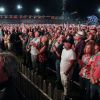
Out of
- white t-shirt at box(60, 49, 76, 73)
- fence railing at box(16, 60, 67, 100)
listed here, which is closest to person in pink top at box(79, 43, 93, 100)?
white t-shirt at box(60, 49, 76, 73)

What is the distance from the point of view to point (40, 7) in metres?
75.0

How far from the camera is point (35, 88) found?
9.04 meters

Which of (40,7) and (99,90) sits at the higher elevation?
(40,7)

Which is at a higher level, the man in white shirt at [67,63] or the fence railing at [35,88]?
the man in white shirt at [67,63]

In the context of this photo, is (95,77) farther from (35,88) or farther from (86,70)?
(35,88)

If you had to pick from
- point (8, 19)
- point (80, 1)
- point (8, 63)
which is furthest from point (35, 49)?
point (80, 1)

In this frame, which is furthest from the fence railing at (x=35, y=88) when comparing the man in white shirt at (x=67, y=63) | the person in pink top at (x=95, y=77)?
the man in white shirt at (x=67, y=63)

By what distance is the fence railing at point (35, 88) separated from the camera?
7730mm

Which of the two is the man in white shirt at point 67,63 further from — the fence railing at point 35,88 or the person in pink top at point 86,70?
the fence railing at point 35,88

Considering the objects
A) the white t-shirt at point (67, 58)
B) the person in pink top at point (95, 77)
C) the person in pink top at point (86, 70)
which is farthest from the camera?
the white t-shirt at point (67, 58)

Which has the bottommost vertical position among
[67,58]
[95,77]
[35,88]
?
[35,88]

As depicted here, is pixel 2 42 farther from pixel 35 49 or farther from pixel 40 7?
pixel 40 7

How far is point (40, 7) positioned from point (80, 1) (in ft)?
35.3

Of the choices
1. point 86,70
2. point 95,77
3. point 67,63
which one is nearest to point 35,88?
point 67,63
